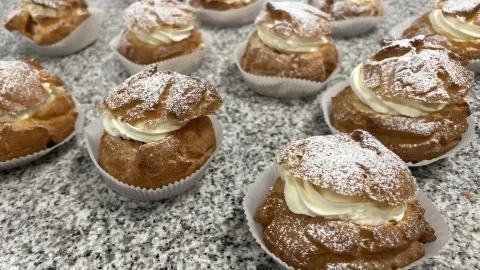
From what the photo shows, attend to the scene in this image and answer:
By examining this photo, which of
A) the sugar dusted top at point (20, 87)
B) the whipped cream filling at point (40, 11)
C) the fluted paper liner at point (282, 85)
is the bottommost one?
the fluted paper liner at point (282, 85)

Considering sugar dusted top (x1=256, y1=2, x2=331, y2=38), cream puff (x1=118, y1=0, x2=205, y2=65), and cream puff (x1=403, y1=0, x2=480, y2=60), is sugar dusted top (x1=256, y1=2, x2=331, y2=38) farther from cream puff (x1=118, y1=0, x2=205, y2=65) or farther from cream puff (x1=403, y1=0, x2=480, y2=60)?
cream puff (x1=403, y1=0, x2=480, y2=60)

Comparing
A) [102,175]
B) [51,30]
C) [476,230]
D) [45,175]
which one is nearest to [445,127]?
[476,230]

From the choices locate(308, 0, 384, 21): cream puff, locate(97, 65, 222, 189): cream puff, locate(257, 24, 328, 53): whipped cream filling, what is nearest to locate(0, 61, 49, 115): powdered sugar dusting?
locate(97, 65, 222, 189): cream puff

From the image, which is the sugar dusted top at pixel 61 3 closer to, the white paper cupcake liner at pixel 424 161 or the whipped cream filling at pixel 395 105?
the white paper cupcake liner at pixel 424 161

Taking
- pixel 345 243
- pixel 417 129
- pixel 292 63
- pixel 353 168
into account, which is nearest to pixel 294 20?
pixel 292 63

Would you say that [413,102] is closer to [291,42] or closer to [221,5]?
[291,42]

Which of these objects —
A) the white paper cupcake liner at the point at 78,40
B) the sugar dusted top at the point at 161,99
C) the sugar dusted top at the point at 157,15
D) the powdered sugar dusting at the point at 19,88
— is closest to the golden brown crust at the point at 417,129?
the sugar dusted top at the point at 161,99
